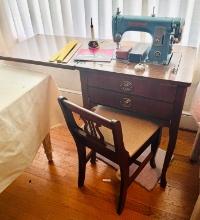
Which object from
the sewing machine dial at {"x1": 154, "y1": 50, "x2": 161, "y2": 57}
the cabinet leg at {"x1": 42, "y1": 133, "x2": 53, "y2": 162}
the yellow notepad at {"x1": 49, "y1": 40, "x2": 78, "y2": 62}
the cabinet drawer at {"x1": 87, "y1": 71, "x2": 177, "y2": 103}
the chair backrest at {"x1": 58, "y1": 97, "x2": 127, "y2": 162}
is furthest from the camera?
the cabinet leg at {"x1": 42, "y1": 133, "x2": 53, "y2": 162}

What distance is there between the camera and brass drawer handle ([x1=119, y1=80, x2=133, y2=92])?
3.69ft

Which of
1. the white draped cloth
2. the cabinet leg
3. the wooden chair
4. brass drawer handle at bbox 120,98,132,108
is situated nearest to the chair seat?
the wooden chair

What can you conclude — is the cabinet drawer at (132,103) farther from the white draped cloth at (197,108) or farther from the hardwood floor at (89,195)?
the hardwood floor at (89,195)

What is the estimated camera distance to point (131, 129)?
3.99ft

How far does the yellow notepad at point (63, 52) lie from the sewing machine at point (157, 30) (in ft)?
1.04

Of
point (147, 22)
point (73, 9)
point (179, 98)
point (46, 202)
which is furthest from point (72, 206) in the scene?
point (73, 9)

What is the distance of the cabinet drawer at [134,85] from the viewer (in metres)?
1.05

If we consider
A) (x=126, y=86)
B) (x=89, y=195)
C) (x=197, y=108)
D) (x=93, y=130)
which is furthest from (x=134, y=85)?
(x=89, y=195)

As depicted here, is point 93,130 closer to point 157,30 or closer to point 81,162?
point 81,162

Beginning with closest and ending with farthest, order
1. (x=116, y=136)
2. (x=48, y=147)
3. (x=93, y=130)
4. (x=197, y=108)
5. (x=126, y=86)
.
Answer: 1. (x=116, y=136)
2. (x=93, y=130)
3. (x=126, y=86)
4. (x=197, y=108)
5. (x=48, y=147)

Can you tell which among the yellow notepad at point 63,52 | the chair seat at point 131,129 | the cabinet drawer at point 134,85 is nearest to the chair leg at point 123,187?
the chair seat at point 131,129

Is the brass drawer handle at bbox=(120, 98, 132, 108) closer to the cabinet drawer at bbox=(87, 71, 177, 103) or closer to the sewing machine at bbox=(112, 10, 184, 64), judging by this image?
the cabinet drawer at bbox=(87, 71, 177, 103)

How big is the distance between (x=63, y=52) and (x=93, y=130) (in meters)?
0.58

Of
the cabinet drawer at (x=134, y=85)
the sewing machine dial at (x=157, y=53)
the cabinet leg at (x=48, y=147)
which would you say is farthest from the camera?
the cabinet leg at (x=48, y=147)
